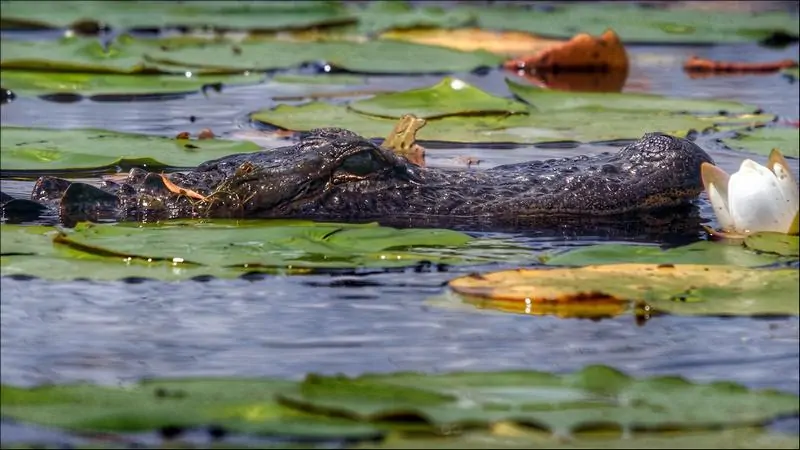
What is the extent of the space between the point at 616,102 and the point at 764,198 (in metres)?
4.89

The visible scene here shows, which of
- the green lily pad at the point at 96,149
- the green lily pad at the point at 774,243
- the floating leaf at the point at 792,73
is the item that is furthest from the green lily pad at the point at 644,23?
the green lily pad at the point at 774,243

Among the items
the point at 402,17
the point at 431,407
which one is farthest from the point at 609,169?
the point at 402,17

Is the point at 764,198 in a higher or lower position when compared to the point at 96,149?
lower

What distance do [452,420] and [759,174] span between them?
122 inches

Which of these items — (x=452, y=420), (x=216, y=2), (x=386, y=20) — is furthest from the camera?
(x=216, y=2)

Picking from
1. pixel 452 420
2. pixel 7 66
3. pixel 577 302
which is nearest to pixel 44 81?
pixel 7 66

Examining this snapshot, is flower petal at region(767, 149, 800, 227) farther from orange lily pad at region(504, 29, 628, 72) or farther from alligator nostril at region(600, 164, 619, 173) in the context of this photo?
orange lily pad at region(504, 29, 628, 72)

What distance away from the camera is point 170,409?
454 centimetres

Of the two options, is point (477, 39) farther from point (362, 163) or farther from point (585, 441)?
point (585, 441)

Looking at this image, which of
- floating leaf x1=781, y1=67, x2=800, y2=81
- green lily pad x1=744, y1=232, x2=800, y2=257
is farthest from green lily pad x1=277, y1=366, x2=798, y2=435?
floating leaf x1=781, y1=67, x2=800, y2=81

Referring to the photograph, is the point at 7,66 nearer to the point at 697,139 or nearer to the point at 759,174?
the point at 697,139

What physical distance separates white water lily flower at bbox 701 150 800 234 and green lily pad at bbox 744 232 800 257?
66 mm

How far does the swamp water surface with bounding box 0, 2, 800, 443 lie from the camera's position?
17.6ft

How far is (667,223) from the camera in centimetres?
784
